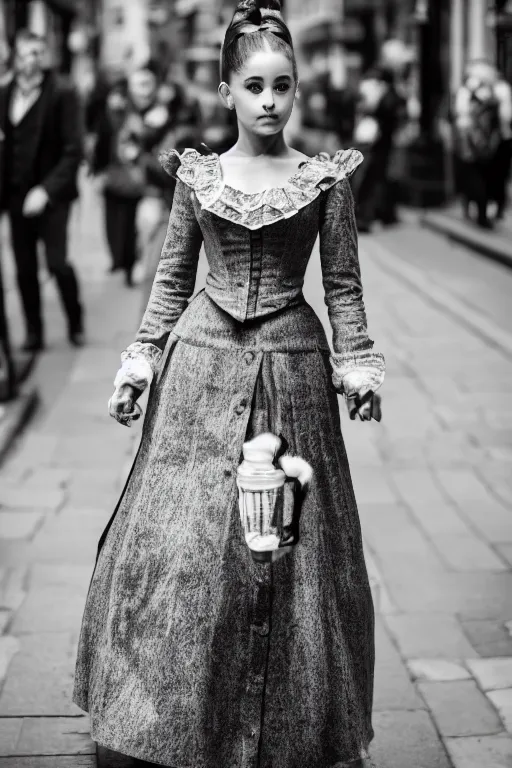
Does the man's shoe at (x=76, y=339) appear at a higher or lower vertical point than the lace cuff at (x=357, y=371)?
lower

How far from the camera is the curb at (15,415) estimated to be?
21.6ft

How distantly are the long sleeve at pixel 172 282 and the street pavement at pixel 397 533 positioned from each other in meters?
0.60

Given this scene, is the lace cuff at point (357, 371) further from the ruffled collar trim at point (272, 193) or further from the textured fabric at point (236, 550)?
the ruffled collar trim at point (272, 193)

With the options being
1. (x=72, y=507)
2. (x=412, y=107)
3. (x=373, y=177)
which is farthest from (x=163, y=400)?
(x=412, y=107)

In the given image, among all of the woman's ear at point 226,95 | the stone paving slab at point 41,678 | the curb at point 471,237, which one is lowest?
the curb at point 471,237

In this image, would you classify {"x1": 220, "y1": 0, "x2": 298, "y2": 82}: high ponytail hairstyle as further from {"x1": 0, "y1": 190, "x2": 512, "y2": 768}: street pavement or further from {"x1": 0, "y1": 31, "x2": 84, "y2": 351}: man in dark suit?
{"x1": 0, "y1": 31, "x2": 84, "y2": 351}: man in dark suit

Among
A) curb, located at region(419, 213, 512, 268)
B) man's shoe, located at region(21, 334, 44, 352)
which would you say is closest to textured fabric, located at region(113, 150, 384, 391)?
man's shoe, located at region(21, 334, 44, 352)

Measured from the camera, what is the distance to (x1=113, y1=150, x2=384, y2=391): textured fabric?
3018mm

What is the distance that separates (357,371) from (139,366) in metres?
0.51

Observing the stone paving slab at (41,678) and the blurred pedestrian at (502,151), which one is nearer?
the stone paving slab at (41,678)

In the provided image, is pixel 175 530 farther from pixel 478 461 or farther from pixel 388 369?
pixel 388 369

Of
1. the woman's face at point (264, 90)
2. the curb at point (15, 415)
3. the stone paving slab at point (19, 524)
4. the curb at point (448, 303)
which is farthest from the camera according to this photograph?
the curb at point (448, 303)

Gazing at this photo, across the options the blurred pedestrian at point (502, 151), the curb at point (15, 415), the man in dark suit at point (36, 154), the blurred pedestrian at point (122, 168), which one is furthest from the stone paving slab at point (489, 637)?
the blurred pedestrian at point (502, 151)

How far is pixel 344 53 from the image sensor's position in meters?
38.3
